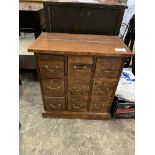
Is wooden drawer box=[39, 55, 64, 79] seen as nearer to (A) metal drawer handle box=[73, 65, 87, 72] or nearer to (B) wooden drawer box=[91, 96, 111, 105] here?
(A) metal drawer handle box=[73, 65, 87, 72]

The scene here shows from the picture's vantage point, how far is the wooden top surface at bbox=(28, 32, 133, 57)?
1.28m

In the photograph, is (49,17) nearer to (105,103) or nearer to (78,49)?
(78,49)

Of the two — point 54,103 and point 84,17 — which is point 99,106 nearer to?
point 54,103

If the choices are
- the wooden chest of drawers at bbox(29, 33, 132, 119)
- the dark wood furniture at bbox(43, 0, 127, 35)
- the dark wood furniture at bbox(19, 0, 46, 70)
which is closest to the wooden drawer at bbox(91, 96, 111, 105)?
the wooden chest of drawers at bbox(29, 33, 132, 119)

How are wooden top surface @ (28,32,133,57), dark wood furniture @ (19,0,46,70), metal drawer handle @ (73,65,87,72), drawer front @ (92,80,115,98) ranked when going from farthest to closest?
dark wood furniture @ (19,0,46,70)
drawer front @ (92,80,115,98)
metal drawer handle @ (73,65,87,72)
wooden top surface @ (28,32,133,57)

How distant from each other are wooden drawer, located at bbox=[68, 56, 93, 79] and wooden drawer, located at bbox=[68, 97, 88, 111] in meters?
0.28

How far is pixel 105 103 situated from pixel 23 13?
141 centimetres

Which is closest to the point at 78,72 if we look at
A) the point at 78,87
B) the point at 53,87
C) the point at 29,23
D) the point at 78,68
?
the point at 78,68

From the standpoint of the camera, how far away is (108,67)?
1390mm

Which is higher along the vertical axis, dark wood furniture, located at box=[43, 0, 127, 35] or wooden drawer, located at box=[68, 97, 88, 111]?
dark wood furniture, located at box=[43, 0, 127, 35]

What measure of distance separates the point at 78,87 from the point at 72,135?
1.46 feet

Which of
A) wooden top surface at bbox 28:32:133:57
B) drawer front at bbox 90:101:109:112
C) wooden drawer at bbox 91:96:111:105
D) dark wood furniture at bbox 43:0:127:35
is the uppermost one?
dark wood furniture at bbox 43:0:127:35

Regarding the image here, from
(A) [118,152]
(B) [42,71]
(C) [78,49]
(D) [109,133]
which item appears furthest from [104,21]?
(A) [118,152]
